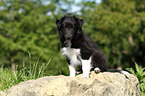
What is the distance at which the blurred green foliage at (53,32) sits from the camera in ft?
76.4

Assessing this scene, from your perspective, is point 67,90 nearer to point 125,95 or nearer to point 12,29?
point 125,95

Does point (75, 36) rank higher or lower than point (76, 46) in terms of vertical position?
higher

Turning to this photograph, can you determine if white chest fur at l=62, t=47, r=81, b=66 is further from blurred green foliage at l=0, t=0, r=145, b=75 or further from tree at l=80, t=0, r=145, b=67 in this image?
tree at l=80, t=0, r=145, b=67

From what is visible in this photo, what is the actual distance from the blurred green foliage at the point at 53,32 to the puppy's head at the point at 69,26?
56.0 feet

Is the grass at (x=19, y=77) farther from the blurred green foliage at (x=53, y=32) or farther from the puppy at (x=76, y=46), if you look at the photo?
the blurred green foliage at (x=53, y=32)

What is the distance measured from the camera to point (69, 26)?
559 centimetres

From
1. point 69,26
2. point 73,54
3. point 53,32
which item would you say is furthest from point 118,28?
point 69,26

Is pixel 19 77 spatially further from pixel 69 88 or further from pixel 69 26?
pixel 69 26

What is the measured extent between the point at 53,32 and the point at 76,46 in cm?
2716

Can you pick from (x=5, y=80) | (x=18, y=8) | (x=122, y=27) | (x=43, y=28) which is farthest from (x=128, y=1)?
(x=5, y=80)

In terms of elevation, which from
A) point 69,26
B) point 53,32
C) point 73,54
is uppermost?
point 69,26

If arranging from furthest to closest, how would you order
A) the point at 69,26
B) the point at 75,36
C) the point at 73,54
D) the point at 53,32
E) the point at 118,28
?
the point at 53,32, the point at 118,28, the point at 73,54, the point at 75,36, the point at 69,26

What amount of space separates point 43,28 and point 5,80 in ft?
75.8

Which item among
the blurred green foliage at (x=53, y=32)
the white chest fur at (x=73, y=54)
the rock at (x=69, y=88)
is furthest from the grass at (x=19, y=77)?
the blurred green foliage at (x=53, y=32)
